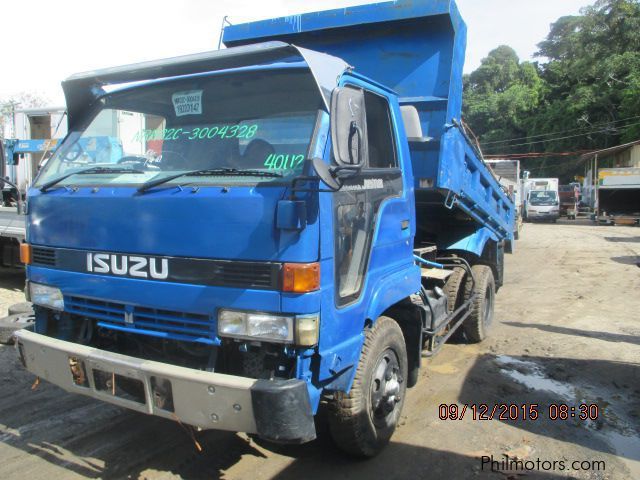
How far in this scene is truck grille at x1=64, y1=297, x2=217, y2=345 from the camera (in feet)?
9.14

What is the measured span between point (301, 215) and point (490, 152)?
156 feet

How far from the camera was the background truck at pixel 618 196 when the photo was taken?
80.0 ft

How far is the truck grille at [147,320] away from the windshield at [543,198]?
29166 millimetres

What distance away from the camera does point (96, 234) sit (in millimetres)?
3043

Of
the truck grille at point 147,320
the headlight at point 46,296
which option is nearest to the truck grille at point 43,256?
the headlight at point 46,296

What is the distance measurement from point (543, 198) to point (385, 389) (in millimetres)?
28233

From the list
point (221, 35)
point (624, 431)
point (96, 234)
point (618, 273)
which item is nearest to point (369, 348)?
point (96, 234)

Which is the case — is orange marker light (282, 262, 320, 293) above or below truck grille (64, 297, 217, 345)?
above

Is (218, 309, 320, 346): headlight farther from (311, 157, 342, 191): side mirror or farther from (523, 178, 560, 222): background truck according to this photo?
(523, 178, 560, 222): background truck

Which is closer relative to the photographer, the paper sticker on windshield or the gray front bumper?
the gray front bumper

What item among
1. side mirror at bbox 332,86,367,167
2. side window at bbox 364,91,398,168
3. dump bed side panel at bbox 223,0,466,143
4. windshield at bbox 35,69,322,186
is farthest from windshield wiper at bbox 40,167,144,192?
dump bed side panel at bbox 223,0,466,143

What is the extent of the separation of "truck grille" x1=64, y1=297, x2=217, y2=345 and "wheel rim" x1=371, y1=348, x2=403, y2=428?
115 centimetres

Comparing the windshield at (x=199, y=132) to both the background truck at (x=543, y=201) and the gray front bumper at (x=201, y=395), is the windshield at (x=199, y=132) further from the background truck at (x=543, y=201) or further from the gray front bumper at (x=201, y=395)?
the background truck at (x=543, y=201)

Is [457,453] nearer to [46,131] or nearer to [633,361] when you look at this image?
[633,361]
